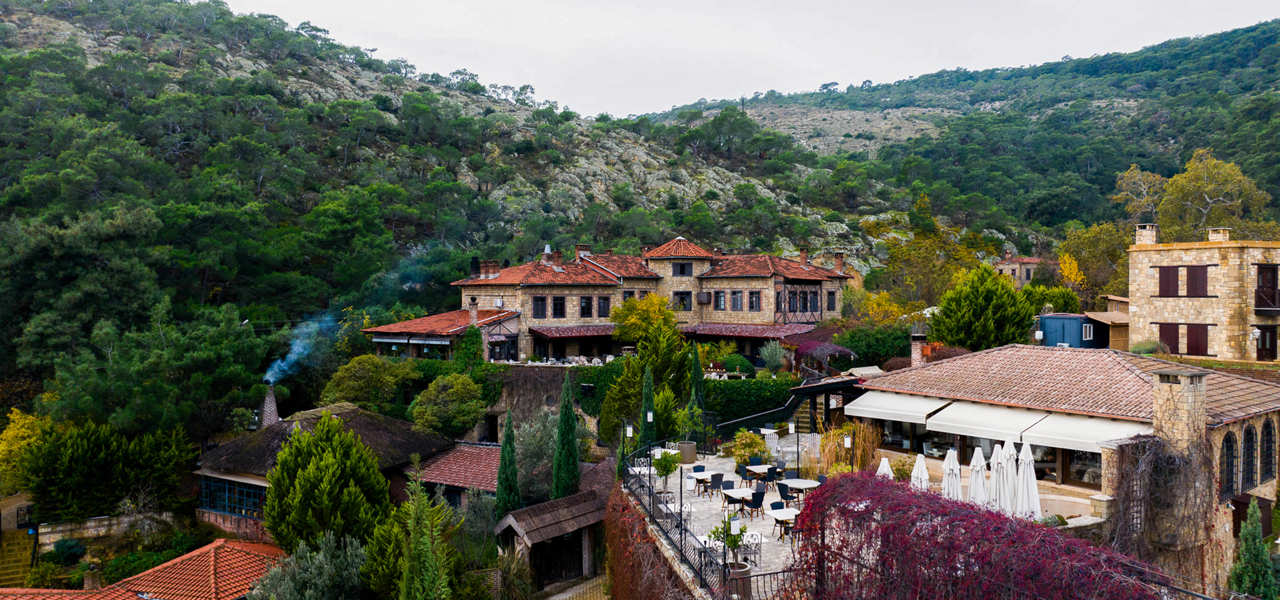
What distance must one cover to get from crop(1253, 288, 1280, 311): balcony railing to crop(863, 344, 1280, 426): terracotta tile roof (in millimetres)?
12772

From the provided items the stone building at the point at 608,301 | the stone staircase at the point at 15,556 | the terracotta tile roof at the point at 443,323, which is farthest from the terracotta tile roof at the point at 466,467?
the stone staircase at the point at 15,556

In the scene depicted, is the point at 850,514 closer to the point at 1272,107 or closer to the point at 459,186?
the point at 459,186

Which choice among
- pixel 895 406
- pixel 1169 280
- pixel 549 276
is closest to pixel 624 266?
pixel 549 276

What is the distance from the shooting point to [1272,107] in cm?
6200

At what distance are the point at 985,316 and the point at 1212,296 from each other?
8.52 metres

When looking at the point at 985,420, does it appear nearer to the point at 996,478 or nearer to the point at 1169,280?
the point at 996,478

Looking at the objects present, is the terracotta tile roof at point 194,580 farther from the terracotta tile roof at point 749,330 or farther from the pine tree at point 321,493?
the terracotta tile roof at point 749,330

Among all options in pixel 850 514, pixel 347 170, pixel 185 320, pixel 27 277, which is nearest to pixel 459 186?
pixel 347 170

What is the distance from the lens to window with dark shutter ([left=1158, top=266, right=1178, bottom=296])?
92.3ft

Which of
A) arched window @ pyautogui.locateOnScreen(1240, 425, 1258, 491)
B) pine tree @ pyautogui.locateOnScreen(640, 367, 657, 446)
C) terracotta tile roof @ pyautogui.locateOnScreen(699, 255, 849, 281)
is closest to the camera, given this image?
arched window @ pyautogui.locateOnScreen(1240, 425, 1258, 491)

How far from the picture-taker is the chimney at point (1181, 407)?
1226 cm

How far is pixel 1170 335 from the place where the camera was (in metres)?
28.5

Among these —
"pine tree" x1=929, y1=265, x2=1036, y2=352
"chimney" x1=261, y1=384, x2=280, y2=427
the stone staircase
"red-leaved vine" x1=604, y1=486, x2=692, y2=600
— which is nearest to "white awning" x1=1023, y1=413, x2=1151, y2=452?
"red-leaved vine" x1=604, y1=486, x2=692, y2=600

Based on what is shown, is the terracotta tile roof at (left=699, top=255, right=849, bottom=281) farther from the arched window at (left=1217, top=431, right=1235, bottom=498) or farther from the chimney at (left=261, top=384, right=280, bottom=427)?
the arched window at (left=1217, top=431, right=1235, bottom=498)
